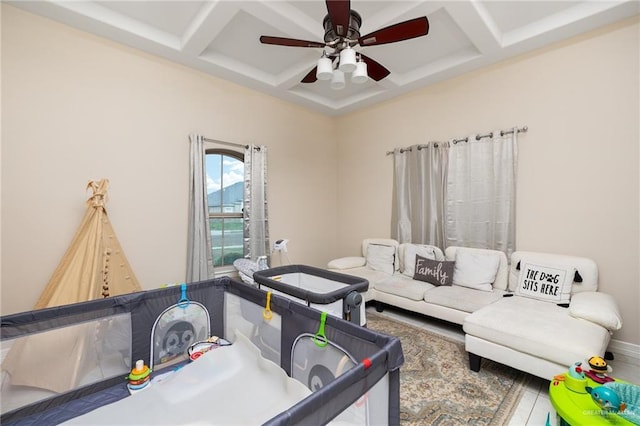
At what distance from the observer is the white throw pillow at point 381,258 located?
12.2ft

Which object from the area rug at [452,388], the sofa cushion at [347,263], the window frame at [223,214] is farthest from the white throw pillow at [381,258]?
the window frame at [223,214]

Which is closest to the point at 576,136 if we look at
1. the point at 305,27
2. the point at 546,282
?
the point at 546,282

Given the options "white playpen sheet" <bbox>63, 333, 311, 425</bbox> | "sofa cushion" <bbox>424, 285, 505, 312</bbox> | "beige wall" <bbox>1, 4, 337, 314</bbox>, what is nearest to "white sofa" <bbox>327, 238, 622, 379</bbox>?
"sofa cushion" <bbox>424, 285, 505, 312</bbox>

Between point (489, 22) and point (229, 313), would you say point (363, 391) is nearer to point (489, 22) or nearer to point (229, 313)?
point (229, 313)

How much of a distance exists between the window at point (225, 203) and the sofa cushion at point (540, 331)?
278cm

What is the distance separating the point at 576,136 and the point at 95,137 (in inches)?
184

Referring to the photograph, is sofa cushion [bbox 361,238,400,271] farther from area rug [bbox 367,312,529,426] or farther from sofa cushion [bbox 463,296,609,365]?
sofa cushion [bbox 463,296,609,365]

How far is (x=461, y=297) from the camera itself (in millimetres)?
2705

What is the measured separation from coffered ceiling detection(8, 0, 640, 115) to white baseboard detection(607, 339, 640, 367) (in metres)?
2.89

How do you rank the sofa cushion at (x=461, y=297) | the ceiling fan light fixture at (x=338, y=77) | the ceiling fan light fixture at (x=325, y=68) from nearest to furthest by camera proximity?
the ceiling fan light fixture at (x=325, y=68) < the ceiling fan light fixture at (x=338, y=77) < the sofa cushion at (x=461, y=297)

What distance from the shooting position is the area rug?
1.69m

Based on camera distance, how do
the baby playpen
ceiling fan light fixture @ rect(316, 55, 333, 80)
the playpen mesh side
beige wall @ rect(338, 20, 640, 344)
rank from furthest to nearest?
1. beige wall @ rect(338, 20, 640, 344)
2. ceiling fan light fixture @ rect(316, 55, 333, 80)
3. the baby playpen
4. the playpen mesh side

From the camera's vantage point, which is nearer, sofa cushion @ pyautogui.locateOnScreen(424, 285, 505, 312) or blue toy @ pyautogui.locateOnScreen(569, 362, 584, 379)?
blue toy @ pyautogui.locateOnScreen(569, 362, 584, 379)

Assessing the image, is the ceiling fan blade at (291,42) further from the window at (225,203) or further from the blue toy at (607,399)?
the blue toy at (607,399)
